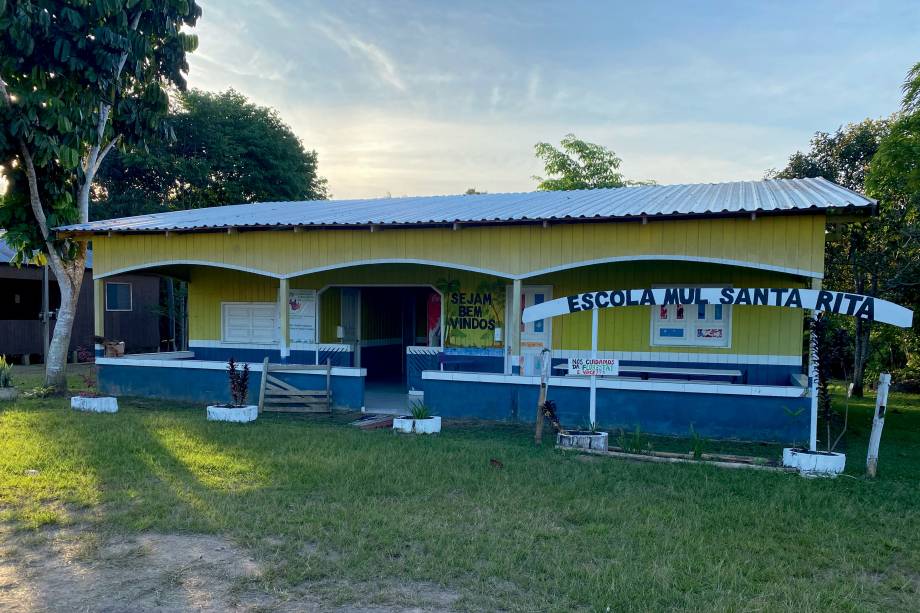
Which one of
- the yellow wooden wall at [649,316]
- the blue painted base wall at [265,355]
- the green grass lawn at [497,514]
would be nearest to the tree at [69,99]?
the blue painted base wall at [265,355]

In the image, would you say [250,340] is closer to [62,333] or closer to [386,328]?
[386,328]

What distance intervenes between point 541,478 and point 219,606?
12.9 feet

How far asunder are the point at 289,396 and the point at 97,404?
3.25 m

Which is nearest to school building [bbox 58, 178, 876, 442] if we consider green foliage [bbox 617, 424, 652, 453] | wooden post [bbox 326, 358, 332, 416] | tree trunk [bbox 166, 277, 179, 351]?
wooden post [bbox 326, 358, 332, 416]

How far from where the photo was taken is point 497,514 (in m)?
6.28

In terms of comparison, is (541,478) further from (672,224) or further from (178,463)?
(672,224)

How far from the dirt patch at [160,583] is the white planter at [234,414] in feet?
17.7

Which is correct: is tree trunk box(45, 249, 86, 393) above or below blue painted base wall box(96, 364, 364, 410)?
above

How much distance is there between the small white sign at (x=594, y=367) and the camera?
370 inches

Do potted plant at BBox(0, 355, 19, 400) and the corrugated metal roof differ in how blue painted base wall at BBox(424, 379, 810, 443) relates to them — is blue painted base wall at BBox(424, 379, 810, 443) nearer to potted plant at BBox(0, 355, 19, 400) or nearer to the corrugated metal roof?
the corrugated metal roof

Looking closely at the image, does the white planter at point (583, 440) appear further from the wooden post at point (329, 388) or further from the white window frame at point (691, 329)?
the wooden post at point (329, 388)

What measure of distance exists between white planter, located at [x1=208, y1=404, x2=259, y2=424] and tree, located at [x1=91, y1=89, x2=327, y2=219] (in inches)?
757

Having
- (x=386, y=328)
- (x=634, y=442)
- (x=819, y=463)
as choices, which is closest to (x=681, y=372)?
(x=634, y=442)

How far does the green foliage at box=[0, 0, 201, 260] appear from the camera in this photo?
12.1m
